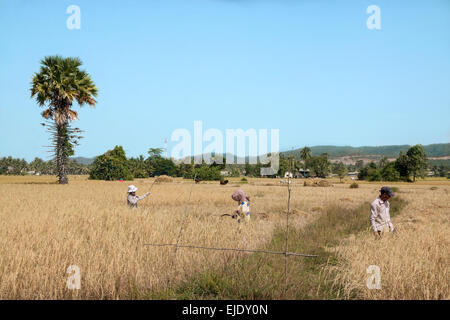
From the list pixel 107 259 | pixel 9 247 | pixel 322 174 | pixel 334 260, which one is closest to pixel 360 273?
pixel 334 260

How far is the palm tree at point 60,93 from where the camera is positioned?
31828 millimetres

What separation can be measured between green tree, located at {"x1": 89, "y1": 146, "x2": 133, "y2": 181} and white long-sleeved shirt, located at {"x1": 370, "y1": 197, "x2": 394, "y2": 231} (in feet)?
165

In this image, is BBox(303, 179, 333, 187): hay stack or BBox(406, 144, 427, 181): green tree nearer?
BBox(303, 179, 333, 187): hay stack

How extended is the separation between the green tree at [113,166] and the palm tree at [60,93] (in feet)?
67.7

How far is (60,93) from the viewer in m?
31.4

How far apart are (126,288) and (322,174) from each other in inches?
4652

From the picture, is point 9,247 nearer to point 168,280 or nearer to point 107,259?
point 107,259

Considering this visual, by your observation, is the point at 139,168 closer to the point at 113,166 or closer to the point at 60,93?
the point at 113,166

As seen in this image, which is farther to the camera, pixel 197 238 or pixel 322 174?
pixel 322 174

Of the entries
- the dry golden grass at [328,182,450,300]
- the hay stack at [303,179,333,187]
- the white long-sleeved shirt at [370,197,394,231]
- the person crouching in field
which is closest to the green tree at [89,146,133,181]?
the hay stack at [303,179,333,187]

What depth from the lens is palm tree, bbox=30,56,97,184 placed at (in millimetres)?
31828

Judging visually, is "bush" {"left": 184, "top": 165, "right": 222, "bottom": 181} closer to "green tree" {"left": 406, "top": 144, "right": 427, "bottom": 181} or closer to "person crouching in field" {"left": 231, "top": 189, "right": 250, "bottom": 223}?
"person crouching in field" {"left": 231, "top": 189, "right": 250, "bottom": 223}

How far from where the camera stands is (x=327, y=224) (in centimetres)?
1111

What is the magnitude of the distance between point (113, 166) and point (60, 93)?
77.4 ft
